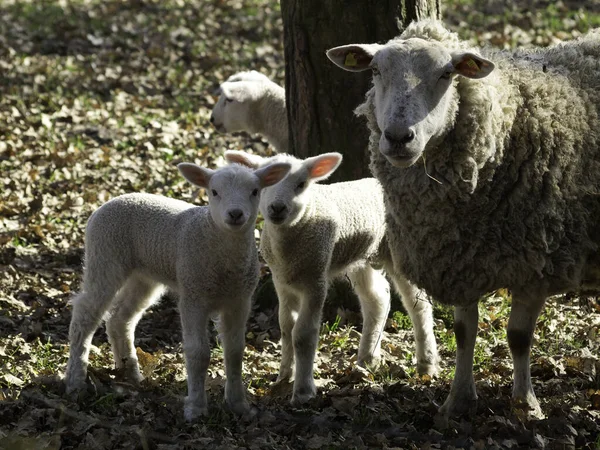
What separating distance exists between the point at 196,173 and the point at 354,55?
44.9 inches

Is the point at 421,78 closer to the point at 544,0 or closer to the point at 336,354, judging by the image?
the point at 336,354

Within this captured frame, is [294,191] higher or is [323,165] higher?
[323,165]

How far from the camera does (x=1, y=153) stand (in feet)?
32.4

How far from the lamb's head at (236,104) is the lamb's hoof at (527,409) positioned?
5116 mm

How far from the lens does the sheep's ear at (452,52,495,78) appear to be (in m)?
4.80

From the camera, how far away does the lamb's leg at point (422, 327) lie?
20.3 feet

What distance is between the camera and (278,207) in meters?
5.36

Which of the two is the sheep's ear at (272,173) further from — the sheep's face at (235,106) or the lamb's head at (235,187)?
the sheep's face at (235,106)

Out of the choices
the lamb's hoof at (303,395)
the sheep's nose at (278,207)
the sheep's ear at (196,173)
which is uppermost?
the sheep's ear at (196,173)

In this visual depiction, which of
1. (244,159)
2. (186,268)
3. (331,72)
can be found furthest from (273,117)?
(186,268)

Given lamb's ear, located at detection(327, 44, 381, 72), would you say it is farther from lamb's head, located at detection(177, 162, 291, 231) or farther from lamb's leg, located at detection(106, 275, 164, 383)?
lamb's leg, located at detection(106, 275, 164, 383)

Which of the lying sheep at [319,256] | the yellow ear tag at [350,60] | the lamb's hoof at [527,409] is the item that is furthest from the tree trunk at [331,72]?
the lamb's hoof at [527,409]

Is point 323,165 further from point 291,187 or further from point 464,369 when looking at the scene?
point 464,369

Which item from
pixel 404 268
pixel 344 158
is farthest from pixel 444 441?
pixel 344 158
